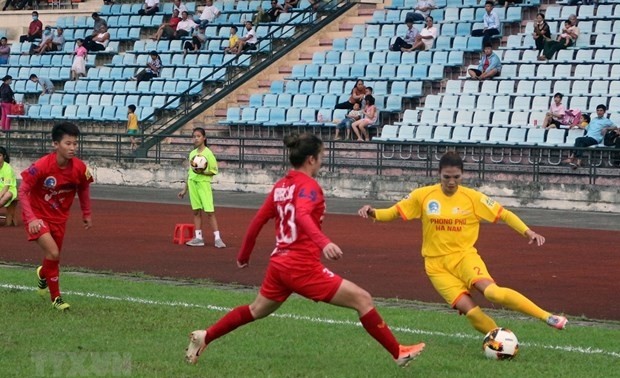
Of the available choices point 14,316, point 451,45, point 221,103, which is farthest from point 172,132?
point 14,316

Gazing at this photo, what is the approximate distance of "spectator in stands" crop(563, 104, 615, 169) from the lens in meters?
26.8

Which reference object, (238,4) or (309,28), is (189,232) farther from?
(238,4)

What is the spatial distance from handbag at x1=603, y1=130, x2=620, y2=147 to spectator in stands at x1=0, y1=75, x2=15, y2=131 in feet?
62.0

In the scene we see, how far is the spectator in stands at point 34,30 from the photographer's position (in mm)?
44022

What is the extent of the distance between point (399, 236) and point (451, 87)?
11397 millimetres

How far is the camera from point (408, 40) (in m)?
34.4

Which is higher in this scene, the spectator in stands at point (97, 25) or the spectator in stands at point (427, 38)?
the spectator in stands at point (97, 25)

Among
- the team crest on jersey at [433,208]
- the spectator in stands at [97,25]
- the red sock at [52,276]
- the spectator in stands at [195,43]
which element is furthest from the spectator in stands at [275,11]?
the team crest on jersey at [433,208]

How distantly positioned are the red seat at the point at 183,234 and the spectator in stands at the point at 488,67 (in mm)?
13303

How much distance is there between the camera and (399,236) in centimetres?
2105

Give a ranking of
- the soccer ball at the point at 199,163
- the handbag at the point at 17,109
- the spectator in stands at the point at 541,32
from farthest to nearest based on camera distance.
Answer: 1. the handbag at the point at 17,109
2. the spectator in stands at the point at 541,32
3. the soccer ball at the point at 199,163

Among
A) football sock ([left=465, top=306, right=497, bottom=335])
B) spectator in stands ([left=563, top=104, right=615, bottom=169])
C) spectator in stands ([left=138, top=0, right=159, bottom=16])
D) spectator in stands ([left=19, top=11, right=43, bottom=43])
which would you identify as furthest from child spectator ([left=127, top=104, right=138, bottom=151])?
football sock ([left=465, top=306, right=497, bottom=335])

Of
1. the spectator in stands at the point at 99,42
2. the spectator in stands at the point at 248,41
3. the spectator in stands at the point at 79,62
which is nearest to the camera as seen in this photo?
the spectator in stands at the point at 248,41

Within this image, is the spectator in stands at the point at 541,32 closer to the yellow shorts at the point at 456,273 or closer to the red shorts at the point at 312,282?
the yellow shorts at the point at 456,273
